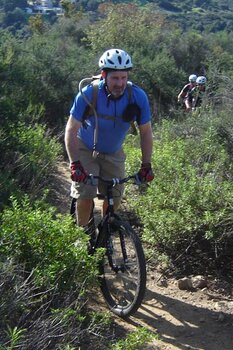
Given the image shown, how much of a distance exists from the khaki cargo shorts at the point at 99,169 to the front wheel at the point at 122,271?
0.32 m

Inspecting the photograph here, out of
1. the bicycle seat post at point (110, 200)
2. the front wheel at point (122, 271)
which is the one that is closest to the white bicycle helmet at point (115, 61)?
the bicycle seat post at point (110, 200)

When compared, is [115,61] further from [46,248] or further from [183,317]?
[183,317]

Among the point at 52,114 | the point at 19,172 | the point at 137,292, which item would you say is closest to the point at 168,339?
the point at 137,292

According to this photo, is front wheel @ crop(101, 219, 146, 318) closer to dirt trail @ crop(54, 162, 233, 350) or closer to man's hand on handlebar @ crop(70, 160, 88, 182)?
dirt trail @ crop(54, 162, 233, 350)

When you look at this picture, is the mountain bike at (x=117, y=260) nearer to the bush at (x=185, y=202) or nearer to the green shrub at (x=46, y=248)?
the green shrub at (x=46, y=248)

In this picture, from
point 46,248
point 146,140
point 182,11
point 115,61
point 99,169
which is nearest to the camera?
point 46,248

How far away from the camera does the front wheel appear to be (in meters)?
3.98

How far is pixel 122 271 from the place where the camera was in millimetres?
4250

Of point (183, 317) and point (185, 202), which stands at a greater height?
point (185, 202)

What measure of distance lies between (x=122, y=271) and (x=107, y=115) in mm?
1189

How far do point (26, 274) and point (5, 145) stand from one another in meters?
2.69

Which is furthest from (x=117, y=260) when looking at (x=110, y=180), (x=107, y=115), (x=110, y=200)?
(x=107, y=115)

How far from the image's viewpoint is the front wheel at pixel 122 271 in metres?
3.98

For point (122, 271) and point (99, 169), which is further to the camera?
point (99, 169)
